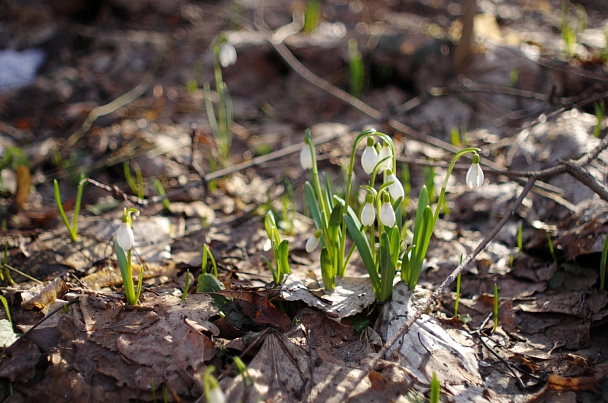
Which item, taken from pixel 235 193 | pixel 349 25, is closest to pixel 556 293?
pixel 235 193

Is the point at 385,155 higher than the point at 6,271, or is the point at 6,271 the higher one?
the point at 385,155

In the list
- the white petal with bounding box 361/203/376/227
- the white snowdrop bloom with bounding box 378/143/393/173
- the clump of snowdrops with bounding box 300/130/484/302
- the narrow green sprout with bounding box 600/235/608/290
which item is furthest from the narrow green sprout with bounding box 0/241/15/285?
the narrow green sprout with bounding box 600/235/608/290

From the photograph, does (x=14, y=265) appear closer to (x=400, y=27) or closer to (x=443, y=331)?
(x=443, y=331)

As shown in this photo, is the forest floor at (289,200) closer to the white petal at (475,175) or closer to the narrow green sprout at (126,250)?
the narrow green sprout at (126,250)

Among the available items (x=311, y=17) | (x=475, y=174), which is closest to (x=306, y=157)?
(x=475, y=174)

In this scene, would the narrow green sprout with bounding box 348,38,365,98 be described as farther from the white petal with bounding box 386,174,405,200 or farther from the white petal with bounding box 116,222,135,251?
the white petal with bounding box 116,222,135,251

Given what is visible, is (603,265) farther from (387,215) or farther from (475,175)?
(387,215)
